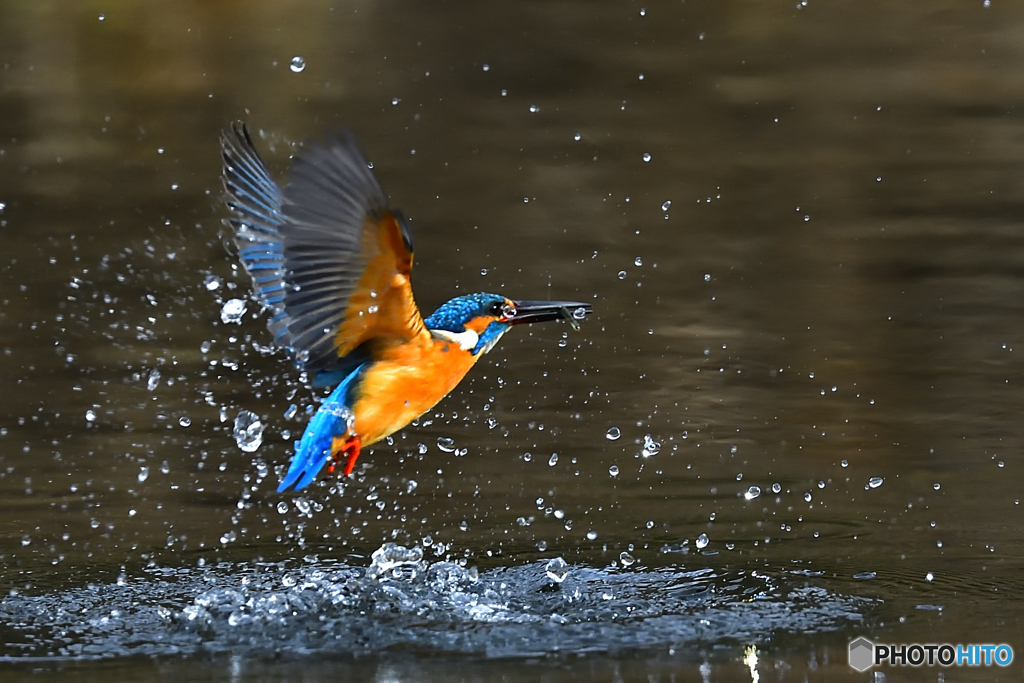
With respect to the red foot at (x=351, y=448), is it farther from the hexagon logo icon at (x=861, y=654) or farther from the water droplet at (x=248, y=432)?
the hexagon logo icon at (x=861, y=654)

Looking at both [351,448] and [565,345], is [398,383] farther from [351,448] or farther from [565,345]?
[565,345]

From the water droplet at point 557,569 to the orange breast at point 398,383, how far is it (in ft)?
1.79

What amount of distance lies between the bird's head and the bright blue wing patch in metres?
0.28

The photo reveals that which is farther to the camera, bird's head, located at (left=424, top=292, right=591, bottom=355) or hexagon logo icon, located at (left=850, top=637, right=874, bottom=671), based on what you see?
bird's head, located at (left=424, top=292, right=591, bottom=355)

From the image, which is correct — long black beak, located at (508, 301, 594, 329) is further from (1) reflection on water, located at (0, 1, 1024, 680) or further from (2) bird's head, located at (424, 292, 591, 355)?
(1) reflection on water, located at (0, 1, 1024, 680)

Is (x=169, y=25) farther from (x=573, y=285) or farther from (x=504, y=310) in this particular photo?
(x=504, y=310)

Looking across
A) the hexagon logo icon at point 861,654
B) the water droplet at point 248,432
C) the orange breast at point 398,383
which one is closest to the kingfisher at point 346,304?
the orange breast at point 398,383

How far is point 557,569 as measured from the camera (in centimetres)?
407

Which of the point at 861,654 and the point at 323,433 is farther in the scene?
the point at 323,433

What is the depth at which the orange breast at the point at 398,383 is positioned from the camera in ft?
13.1

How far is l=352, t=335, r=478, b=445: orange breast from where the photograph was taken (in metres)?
3.99

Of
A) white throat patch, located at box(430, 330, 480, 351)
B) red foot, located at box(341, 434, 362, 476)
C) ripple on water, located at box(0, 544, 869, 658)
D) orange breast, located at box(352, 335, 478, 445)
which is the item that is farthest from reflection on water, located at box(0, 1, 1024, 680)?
white throat patch, located at box(430, 330, 480, 351)

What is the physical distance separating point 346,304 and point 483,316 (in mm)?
505

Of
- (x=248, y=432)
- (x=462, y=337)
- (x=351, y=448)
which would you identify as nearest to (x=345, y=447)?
(x=351, y=448)
